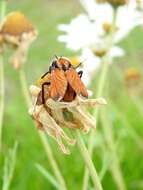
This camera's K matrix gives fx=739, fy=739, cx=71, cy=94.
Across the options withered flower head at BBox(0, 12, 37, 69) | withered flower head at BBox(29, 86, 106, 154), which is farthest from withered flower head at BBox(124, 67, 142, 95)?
withered flower head at BBox(29, 86, 106, 154)

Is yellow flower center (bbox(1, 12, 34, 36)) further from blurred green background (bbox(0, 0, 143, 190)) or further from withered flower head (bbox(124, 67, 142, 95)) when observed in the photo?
withered flower head (bbox(124, 67, 142, 95))

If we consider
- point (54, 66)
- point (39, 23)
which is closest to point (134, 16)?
point (54, 66)

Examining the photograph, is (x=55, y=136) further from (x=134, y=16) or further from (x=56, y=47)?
(x=56, y=47)

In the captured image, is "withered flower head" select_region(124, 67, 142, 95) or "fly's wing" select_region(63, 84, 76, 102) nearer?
"fly's wing" select_region(63, 84, 76, 102)

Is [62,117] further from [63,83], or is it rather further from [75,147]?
[75,147]

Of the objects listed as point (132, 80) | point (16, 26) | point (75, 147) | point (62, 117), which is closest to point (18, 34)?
point (16, 26)

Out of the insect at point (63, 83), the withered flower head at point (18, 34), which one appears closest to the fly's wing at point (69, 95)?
the insect at point (63, 83)

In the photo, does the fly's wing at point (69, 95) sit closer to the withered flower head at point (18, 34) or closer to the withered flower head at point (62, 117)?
the withered flower head at point (62, 117)
